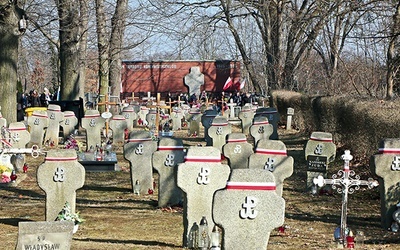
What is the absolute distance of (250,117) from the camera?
114 feet

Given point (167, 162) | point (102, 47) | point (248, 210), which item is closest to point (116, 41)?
point (102, 47)

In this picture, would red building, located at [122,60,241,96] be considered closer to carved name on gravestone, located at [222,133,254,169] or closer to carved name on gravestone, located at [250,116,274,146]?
carved name on gravestone, located at [250,116,274,146]

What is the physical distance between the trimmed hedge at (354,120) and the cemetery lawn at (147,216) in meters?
0.85

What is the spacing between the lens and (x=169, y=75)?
2557 inches

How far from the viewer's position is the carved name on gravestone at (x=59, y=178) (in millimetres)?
13211

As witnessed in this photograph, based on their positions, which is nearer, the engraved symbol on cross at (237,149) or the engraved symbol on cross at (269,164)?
the engraved symbol on cross at (269,164)

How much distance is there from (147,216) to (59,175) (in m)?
2.24

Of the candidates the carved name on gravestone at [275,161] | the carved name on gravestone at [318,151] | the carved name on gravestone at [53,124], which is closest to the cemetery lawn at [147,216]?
the carved name on gravestone at [318,151]

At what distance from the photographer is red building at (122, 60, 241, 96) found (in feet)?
208

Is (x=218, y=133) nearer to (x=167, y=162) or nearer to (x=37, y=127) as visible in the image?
(x=37, y=127)

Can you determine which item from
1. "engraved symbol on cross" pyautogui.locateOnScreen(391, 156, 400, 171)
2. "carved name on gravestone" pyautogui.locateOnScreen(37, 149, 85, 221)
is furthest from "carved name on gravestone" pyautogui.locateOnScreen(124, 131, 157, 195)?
"engraved symbol on cross" pyautogui.locateOnScreen(391, 156, 400, 171)

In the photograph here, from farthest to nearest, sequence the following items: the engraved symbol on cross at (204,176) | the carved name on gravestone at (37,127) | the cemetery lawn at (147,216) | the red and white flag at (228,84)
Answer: the red and white flag at (228,84), the carved name on gravestone at (37,127), the cemetery lawn at (147,216), the engraved symbol on cross at (204,176)

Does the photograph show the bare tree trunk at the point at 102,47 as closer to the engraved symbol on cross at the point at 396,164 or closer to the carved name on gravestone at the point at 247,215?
the engraved symbol on cross at the point at 396,164

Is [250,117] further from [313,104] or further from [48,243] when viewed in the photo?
[48,243]
